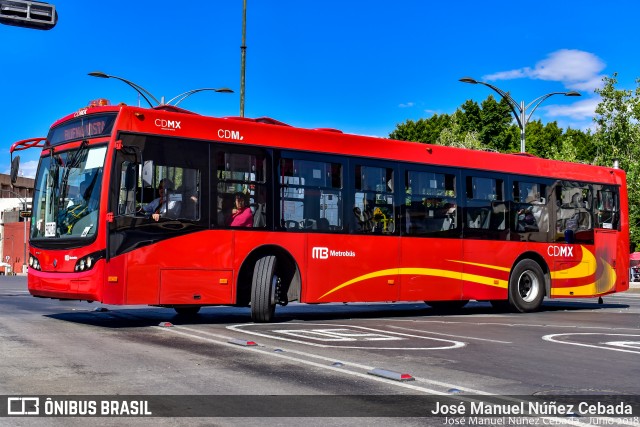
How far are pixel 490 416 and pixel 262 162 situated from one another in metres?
8.92

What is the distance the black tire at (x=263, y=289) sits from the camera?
13812 mm

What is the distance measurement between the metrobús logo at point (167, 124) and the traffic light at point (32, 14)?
336cm

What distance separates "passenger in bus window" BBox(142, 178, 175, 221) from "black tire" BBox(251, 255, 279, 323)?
6.81ft

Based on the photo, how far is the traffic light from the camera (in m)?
14.5

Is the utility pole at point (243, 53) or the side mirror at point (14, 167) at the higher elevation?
the utility pole at point (243, 53)

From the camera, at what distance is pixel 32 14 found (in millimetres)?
14656

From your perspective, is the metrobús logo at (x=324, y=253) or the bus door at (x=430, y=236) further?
the bus door at (x=430, y=236)

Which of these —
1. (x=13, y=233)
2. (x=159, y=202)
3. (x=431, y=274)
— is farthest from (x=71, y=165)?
(x=13, y=233)

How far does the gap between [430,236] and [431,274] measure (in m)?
0.81

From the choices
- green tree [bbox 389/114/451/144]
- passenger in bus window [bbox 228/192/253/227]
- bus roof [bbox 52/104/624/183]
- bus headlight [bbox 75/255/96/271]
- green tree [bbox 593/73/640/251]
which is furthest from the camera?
green tree [bbox 389/114/451/144]

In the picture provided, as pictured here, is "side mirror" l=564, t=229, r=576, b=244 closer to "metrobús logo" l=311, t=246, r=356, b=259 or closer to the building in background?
"metrobús logo" l=311, t=246, r=356, b=259

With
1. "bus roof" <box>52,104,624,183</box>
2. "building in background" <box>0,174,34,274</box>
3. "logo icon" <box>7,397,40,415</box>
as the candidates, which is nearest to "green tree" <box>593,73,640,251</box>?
"bus roof" <box>52,104,624,183</box>

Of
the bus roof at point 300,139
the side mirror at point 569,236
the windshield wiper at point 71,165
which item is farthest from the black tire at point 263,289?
the side mirror at point 569,236

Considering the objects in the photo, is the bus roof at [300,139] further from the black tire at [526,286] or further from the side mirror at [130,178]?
the black tire at [526,286]
